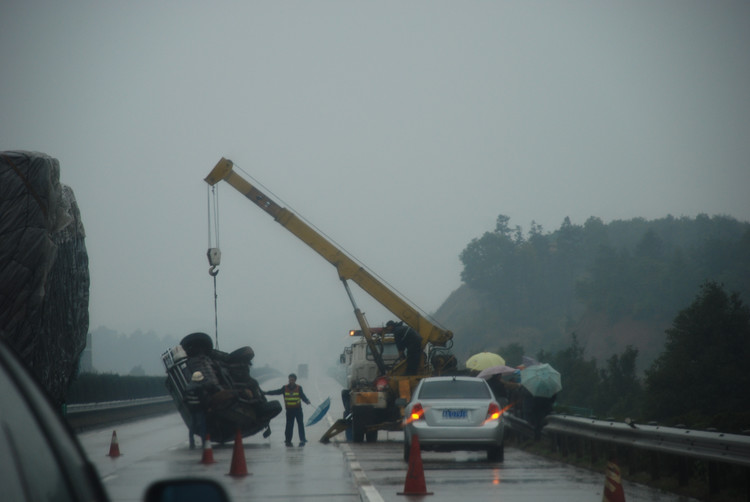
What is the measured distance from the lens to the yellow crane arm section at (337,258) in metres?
31.3

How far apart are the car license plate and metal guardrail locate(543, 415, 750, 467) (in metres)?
1.95

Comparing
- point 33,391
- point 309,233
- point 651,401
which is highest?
point 309,233

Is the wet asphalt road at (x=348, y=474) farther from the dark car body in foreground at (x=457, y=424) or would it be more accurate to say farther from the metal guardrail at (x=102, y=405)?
the metal guardrail at (x=102, y=405)

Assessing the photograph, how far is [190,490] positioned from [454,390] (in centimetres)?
1790

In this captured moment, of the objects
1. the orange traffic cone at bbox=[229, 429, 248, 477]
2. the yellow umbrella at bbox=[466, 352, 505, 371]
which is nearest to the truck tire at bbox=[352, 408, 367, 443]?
the yellow umbrella at bbox=[466, 352, 505, 371]

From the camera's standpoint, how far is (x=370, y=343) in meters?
30.1

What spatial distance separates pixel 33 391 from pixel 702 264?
151213mm

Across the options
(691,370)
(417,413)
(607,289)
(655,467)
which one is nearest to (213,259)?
(417,413)

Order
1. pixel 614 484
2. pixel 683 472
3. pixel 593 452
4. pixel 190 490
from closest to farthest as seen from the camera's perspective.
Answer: pixel 190 490
pixel 614 484
pixel 683 472
pixel 593 452

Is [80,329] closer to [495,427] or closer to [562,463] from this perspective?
[495,427]

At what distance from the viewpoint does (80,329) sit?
16.4 m

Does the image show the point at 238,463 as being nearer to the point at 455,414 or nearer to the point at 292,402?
the point at 455,414

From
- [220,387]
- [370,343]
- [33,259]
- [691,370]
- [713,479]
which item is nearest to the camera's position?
[33,259]

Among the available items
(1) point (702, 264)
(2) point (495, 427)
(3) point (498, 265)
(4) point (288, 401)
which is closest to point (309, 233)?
(4) point (288, 401)
